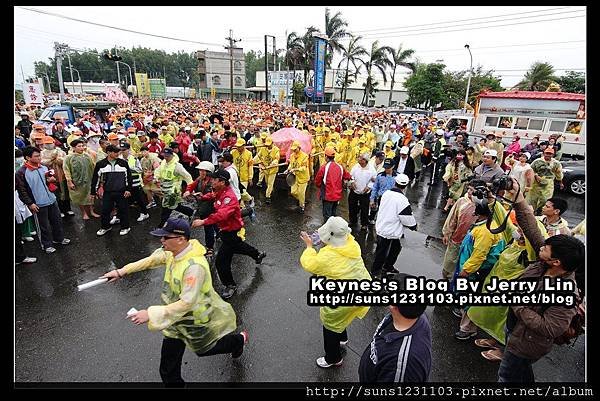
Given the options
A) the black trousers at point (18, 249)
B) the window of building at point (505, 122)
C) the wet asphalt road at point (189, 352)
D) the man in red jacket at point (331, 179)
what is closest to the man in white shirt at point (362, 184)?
the man in red jacket at point (331, 179)

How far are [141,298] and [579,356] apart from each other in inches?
215

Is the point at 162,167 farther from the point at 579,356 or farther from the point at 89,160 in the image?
the point at 579,356

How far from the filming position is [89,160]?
6840 mm

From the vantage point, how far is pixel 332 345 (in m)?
3.36

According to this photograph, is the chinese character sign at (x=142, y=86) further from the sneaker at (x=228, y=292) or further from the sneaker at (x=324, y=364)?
the sneaker at (x=324, y=364)

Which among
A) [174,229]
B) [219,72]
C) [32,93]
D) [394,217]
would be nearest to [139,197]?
[174,229]

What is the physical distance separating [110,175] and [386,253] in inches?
204

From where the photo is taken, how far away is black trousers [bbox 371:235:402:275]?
16.3ft

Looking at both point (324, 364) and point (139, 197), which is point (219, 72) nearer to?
point (139, 197)

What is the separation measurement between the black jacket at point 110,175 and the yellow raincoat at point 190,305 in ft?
13.0

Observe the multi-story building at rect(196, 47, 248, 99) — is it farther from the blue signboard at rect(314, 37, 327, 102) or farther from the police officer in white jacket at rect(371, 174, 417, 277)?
the police officer in white jacket at rect(371, 174, 417, 277)

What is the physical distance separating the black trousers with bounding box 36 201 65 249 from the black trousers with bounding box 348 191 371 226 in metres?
5.59

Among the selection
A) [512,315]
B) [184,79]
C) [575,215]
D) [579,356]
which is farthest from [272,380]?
[184,79]

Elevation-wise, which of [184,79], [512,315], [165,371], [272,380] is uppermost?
[184,79]
